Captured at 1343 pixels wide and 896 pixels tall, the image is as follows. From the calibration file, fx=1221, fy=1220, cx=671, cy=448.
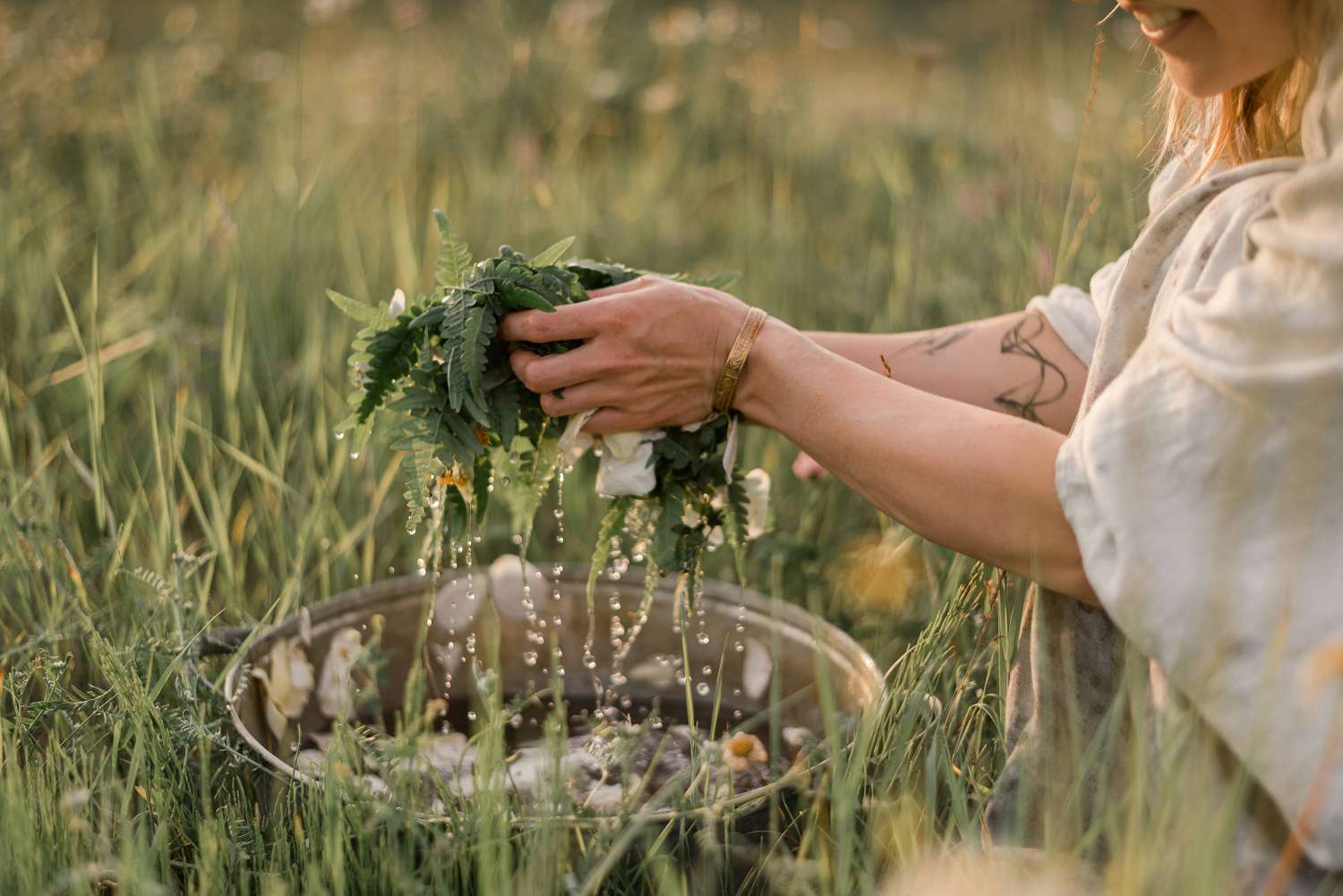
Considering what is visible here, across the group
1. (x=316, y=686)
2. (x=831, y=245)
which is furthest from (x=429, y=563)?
(x=831, y=245)

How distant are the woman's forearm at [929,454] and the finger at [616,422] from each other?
144 mm

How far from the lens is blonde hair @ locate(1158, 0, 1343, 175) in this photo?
1.05 metres

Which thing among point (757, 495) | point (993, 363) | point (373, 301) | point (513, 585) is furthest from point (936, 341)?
point (373, 301)

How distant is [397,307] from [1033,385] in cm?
78

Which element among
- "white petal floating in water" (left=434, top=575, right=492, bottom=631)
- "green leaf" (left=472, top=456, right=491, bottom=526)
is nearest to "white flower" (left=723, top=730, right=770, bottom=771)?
"green leaf" (left=472, top=456, right=491, bottom=526)

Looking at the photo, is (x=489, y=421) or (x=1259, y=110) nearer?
(x=1259, y=110)

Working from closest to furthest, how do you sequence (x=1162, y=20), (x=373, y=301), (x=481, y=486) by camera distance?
(x=1162, y=20) → (x=481, y=486) → (x=373, y=301)

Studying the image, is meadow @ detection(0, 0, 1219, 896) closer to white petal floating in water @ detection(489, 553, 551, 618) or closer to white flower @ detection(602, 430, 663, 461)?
white petal floating in water @ detection(489, 553, 551, 618)

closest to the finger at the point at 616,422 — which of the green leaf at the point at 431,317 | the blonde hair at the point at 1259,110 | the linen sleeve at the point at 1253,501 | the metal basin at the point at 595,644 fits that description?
the green leaf at the point at 431,317

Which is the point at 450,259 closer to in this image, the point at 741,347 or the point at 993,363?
the point at 741,347

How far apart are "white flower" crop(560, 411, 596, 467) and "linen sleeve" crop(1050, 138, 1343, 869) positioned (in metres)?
0.60

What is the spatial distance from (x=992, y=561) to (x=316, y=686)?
0.96 metres

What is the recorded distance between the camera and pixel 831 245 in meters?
3.29

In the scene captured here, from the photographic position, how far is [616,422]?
1.40 metres
